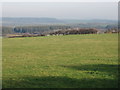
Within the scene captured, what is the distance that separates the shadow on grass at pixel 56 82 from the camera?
30.3ft

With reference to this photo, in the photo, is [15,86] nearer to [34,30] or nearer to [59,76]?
[59,76]

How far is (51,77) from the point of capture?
11.0 m

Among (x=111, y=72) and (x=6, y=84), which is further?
(x=111, y=72)

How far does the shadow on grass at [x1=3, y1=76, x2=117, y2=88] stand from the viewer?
30.3 feet

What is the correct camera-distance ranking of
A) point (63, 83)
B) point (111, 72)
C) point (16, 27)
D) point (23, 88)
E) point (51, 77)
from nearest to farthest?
point (23, 88), point (63, 83), point (51, 77), point (111, 72), point (16, 27)

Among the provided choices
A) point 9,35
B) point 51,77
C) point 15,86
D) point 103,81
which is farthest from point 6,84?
point 9,35

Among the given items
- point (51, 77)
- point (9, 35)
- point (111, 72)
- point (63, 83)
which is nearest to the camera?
point (63, 83)

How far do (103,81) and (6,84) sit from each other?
377 centimetres

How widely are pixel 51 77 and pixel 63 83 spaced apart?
56.2 inches

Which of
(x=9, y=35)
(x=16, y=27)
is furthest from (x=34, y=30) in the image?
(x=9, y=35)

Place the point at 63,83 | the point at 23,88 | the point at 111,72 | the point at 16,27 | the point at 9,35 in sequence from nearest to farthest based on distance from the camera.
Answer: the point at 23,88, the point at 63,83, the point at 111,72, the point at 9,35, the point at 16,27

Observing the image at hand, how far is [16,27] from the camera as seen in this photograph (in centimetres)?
6444

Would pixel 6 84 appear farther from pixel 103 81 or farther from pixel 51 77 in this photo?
pixel 103 81

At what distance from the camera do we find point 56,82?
9781 millimetres
